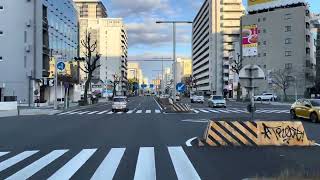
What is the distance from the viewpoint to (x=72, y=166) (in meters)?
11.8

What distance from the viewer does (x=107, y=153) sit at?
1438 centimetres

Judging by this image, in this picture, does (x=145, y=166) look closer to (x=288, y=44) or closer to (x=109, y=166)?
(x=109, y=166)

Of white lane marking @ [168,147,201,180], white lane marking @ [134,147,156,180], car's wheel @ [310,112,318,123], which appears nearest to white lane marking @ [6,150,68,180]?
white lane marking @ [134,147,156,180]

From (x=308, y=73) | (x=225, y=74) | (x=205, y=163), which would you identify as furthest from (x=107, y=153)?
(x=225, y=74)

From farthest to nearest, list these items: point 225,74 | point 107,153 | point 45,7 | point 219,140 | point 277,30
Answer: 1. point 225,74
2. point 277,30
3. point 45,7
4. point 219,140
5. point 107,153

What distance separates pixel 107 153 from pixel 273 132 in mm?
5408

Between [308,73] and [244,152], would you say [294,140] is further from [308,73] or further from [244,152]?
[308,73]

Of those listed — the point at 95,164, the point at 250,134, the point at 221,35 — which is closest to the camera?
the point at 95,164

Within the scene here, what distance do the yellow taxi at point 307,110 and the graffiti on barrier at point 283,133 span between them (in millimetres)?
13888

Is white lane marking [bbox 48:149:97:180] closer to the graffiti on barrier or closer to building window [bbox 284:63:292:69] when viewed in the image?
the graffiti on barrier

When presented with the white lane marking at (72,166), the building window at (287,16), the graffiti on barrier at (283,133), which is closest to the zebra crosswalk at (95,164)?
the white lane marking at (72,166)

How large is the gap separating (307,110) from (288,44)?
84064 mm

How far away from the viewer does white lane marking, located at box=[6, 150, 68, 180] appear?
10508 millimetres

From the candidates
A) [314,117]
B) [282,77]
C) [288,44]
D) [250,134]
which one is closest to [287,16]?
[288,44]
